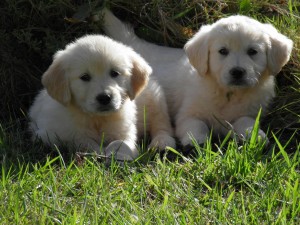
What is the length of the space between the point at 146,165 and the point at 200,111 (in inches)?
47.4

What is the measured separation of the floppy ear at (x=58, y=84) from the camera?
4.55 metres

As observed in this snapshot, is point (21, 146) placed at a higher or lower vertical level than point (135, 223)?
lower

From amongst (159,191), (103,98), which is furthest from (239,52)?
(159,191)

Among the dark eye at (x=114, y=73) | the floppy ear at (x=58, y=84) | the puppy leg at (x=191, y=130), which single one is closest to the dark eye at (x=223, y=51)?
the puppy leg at (x=191, y=130)

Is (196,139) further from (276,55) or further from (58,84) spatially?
(58,84)

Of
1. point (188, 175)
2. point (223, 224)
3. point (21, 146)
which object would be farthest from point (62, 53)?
point (223, 224)

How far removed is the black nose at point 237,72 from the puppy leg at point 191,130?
1.54ft

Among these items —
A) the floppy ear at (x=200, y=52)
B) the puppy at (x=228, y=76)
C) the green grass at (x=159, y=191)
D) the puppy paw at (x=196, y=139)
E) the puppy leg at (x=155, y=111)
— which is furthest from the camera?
the puppy leg at (x=155, y=111)

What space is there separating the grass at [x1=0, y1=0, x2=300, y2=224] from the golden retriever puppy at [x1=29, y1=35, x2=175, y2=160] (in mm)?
186

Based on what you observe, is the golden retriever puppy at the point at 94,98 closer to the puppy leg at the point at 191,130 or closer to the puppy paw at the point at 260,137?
the puppy leg at the point at 191,130

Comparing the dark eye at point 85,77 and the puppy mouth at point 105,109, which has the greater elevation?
the dark eye at point 85,77

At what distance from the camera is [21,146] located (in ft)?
15.3

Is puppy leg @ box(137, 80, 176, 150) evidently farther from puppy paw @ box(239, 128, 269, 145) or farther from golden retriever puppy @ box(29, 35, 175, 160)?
puppy paw @ box(239, 128, 269, 145)

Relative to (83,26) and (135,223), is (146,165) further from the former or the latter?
(83,26)
